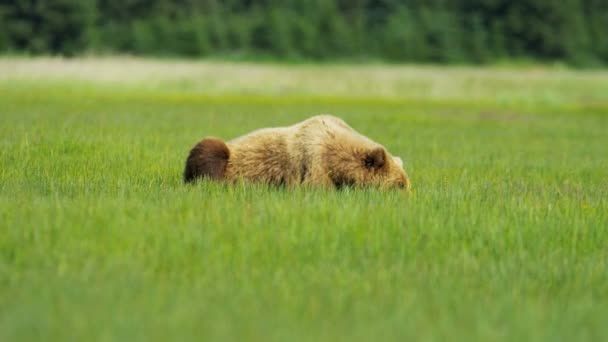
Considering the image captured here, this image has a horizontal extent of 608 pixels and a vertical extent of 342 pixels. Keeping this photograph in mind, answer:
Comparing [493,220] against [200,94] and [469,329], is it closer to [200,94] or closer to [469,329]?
[469,329]

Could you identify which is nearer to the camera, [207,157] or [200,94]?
[207,157]

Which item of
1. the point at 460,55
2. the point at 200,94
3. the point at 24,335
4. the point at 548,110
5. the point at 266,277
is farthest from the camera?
the point at 460,55

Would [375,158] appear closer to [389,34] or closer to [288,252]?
[288,252]

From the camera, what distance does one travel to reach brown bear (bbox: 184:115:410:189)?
805 centimetres

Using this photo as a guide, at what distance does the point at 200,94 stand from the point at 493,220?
96.5ft

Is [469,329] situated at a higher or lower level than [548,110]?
higher

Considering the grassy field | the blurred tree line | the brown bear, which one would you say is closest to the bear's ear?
the brown bear

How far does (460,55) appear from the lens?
67.8m

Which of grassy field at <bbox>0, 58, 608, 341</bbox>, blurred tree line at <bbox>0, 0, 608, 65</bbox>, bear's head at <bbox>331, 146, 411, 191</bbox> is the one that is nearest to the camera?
grassy field at <bbox>0, 58, 608, 341</bbox>

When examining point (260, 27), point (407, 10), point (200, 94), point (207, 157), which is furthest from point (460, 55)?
point (207, 157)

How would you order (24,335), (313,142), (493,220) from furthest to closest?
(313,142)
(493,220)
(24,335)

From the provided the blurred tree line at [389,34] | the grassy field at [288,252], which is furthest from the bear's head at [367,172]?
the blurred tree line at [389,34]

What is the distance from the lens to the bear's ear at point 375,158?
796 centimetres

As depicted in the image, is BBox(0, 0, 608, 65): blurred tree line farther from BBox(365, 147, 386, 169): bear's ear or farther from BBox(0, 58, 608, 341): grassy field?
BBox(365, 147, 386, 169): bear's ear
